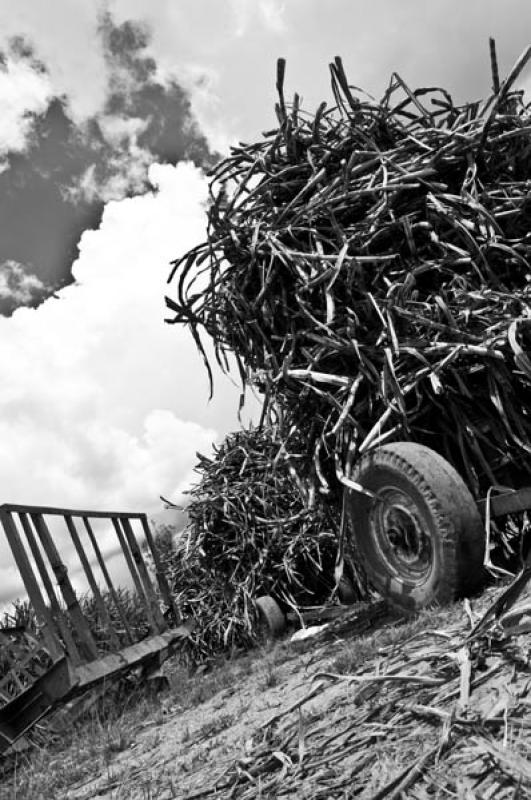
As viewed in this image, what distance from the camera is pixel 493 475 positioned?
3.79 metres

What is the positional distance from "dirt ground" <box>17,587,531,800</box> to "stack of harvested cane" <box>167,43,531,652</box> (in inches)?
46.8

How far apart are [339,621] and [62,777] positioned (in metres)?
2.55

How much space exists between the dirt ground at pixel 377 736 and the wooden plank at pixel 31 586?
134 cm

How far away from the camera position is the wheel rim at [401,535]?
12.1 feet

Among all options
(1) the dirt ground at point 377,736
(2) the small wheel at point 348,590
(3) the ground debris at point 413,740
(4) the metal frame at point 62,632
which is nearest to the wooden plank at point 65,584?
(4) the metal frame at point 62,632

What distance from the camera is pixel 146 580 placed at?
7.20 m

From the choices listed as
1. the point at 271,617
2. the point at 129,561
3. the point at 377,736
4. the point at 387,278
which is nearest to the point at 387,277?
the point at 387,278

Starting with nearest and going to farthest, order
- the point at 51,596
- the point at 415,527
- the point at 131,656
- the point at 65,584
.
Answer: the point at 415,527, the point at 51,596, the point at 65,584, the point at 131,656

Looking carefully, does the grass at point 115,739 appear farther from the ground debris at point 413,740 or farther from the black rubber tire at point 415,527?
the black rubber tire at point 415,527

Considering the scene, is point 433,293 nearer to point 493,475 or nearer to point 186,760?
point 493,475

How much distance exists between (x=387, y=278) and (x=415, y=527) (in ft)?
5.28

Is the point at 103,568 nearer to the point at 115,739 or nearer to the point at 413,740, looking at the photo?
the point at 115,739

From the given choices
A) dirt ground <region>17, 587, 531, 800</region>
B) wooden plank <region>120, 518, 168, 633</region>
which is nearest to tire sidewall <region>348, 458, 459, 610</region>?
dirt ground <region>17, 587, 531, 800</region>

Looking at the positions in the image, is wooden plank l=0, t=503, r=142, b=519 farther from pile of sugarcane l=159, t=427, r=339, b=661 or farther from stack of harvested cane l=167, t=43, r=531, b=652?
stack of harvested cane l=167, t=43, r=531, b=652
